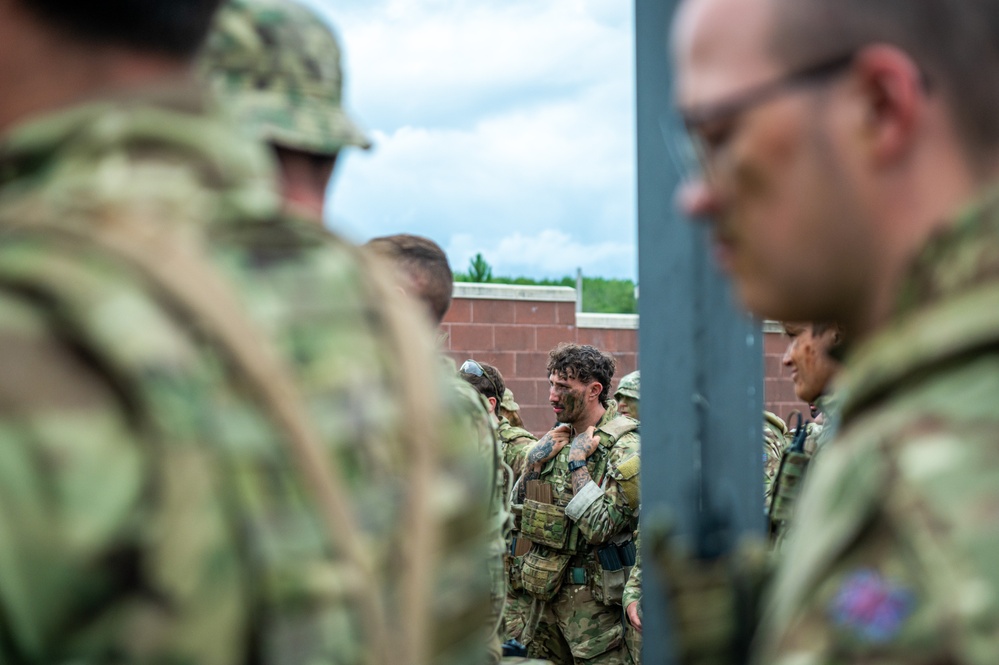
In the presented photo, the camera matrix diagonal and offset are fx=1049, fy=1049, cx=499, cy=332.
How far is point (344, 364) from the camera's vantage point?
894mm

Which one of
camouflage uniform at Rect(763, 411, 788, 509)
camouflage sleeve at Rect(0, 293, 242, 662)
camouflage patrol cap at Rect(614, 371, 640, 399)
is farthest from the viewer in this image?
camouflage patrol cap at Rect(614, 371, 640, 399)

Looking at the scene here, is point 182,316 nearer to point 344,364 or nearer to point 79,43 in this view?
point 344,364

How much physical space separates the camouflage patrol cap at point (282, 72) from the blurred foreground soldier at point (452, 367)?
1273 mm

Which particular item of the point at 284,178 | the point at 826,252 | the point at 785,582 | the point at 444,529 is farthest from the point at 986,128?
the point at 284,178

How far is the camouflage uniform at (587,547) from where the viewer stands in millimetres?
6539

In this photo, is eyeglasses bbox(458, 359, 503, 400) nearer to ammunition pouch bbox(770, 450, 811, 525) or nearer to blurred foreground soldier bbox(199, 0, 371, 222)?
ammunition pouch bbox(770, 450, 811, 525)

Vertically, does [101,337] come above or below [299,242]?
below

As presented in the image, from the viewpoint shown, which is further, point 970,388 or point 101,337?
point 970,388

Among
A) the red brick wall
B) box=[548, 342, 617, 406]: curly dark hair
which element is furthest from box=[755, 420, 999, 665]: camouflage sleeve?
the red brick wall

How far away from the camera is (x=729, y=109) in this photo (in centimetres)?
112

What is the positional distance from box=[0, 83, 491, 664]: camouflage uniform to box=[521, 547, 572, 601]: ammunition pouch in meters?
6.00

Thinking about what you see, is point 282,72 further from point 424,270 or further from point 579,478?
point 579,478

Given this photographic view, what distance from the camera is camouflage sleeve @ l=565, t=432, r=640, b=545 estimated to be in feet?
21.1

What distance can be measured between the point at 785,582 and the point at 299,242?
0.56 meters
